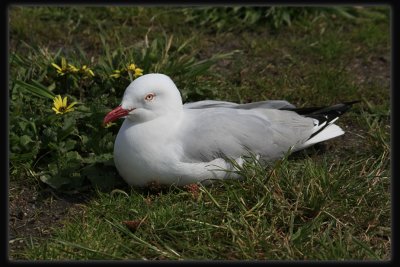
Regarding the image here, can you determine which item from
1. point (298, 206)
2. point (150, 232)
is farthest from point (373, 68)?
point (150, 232)

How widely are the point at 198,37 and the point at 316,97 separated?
4.40 ft

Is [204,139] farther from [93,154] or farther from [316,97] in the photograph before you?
[316,97]

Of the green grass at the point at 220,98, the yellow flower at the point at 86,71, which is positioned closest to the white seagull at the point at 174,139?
the green grass at the point at 220,98

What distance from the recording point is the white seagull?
474 centimetres

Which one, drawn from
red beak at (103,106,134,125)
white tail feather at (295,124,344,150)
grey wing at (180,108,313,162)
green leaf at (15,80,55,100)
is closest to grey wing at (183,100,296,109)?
grey wing at (180,108,313,162)

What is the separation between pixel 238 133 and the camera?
490 cm

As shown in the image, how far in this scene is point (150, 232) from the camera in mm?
4363

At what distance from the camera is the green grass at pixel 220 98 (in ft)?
14.1

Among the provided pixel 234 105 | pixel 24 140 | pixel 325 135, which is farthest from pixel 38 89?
pixel 325 135

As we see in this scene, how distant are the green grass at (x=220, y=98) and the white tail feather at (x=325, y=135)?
0.37ft

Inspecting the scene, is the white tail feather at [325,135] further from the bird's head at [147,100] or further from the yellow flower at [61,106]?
the yellow flower at [61,106]

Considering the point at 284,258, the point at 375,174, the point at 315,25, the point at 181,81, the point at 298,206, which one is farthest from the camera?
the point at 315,25

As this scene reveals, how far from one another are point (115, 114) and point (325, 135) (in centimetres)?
158

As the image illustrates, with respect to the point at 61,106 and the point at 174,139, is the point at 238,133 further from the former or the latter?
the point at 61,106
